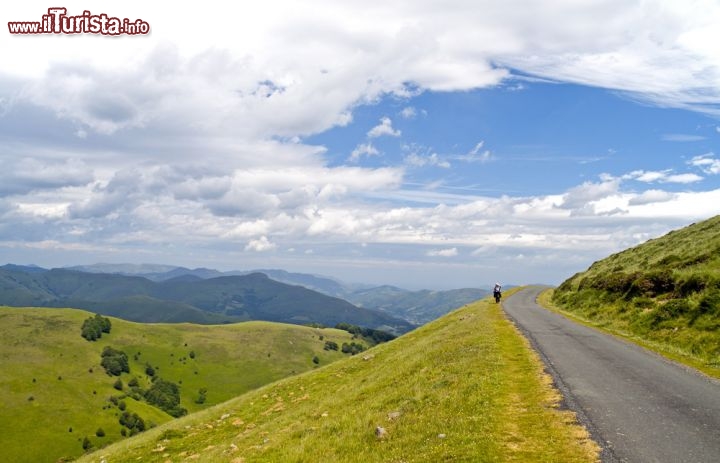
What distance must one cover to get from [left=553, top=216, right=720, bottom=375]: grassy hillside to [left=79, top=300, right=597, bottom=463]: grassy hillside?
9634 mm

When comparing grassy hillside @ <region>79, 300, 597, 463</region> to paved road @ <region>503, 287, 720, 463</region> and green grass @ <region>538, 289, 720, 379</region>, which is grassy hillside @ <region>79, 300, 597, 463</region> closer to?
paved road @ <region>503, 287, 720, 463</region>

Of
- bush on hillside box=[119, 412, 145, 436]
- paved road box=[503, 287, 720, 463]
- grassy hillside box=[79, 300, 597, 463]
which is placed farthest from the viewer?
bush on hillside box=[119, 412, 145, 436]

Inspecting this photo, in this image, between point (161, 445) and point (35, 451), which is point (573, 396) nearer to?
point (161, 445)

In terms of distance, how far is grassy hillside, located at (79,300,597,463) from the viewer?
1458cm

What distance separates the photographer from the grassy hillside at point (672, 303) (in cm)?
2852

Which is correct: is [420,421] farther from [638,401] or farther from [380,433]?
[638,401]

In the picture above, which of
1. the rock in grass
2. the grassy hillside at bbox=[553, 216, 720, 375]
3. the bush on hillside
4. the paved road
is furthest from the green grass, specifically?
the bush on hillside

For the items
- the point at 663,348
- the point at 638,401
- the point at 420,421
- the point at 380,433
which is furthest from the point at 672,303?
the point at 380,433

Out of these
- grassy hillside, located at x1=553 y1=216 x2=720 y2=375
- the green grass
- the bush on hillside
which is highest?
grassy hillside, located at x1=553 y1=216 x2=720 y2=375

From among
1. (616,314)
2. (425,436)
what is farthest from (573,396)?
(616,314)

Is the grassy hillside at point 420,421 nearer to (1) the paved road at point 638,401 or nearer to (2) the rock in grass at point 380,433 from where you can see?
(2) the rock in grass at point 380,433

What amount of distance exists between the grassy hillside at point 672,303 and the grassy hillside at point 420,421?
379 inches

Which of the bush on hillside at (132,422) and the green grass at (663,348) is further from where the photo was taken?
the bush on hillside at (132,422)

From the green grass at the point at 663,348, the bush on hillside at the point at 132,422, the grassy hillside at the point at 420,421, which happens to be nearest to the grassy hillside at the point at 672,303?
the green grass at the point at 663,348
